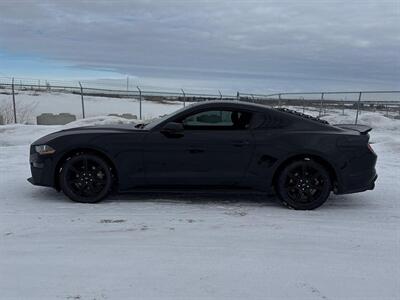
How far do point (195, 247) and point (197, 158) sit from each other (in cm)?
175

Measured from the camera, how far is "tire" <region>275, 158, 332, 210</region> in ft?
20.7

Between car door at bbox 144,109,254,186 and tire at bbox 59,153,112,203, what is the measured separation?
55 centimetres

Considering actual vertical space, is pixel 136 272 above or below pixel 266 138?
below

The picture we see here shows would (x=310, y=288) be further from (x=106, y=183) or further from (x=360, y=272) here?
(x=106, y=183)

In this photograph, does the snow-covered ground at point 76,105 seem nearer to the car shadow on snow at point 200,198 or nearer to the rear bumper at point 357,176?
the car shadow on snow at point 200,198

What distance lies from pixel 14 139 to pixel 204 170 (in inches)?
341

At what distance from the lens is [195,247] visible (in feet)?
15.6

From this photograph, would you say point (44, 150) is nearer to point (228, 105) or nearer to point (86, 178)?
point (86, 178)

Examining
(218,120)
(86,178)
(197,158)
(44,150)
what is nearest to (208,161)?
(197,158)

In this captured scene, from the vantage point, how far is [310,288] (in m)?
3.90

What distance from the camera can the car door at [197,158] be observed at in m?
6.30

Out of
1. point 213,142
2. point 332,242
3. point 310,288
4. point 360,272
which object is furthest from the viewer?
point 213,142

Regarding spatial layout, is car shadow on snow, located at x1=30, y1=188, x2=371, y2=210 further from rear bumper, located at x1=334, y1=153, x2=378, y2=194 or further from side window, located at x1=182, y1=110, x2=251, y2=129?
side window, located at x1=182, y1=110, x2=251, y2=129

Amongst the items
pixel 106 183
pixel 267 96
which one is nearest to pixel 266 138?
pixel 106 183
